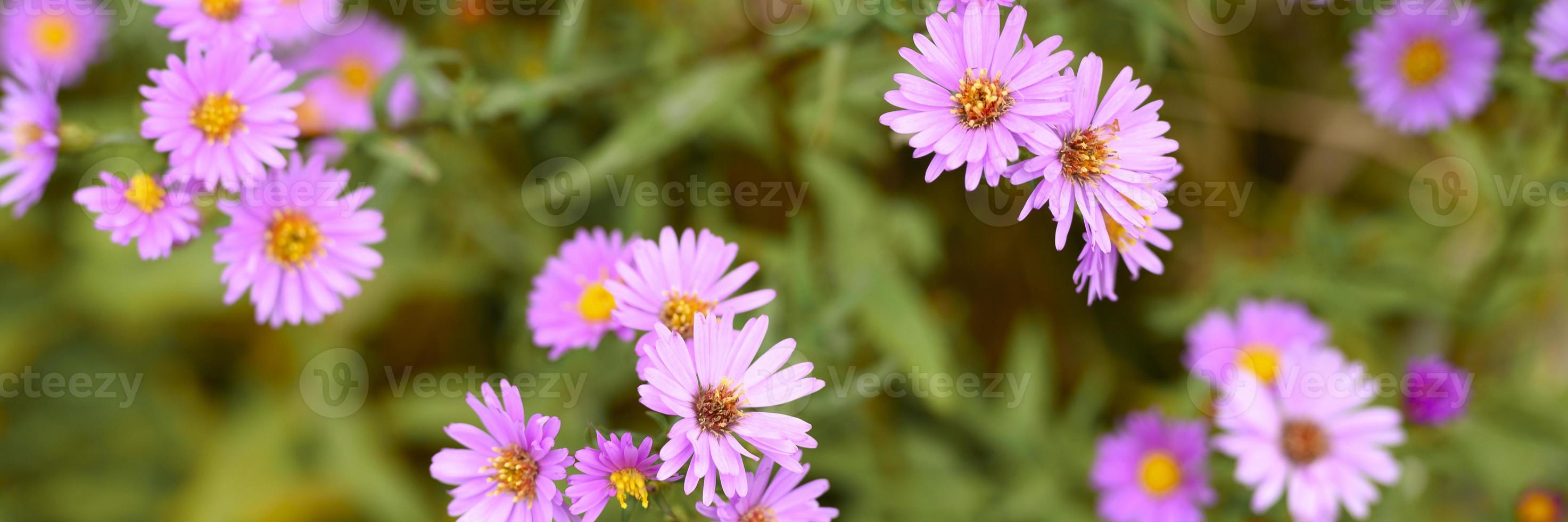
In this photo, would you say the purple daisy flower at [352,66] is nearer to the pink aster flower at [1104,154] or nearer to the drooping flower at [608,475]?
the drooping flower at [608,475]

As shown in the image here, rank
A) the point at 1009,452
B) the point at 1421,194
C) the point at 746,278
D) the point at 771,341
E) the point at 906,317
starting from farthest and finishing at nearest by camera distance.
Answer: the point at 1421,194 < the point at 1009,452 < the point at 906,317 < the point at 771,341 < the point at 746,278

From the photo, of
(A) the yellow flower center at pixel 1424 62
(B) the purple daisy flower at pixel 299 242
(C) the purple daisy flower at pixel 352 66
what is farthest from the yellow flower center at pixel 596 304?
(A) the yellow flower center at pixel 1424 62

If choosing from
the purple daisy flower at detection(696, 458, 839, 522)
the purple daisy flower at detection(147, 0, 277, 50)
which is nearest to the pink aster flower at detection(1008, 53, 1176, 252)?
the purple daisy flower at detection(696, 458, 839, 522)

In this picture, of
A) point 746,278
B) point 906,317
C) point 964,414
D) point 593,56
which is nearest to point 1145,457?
point 964,414

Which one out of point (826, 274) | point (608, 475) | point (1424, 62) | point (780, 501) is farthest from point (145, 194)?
point (1424, 62)

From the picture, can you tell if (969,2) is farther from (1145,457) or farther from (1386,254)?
(1386,254)
